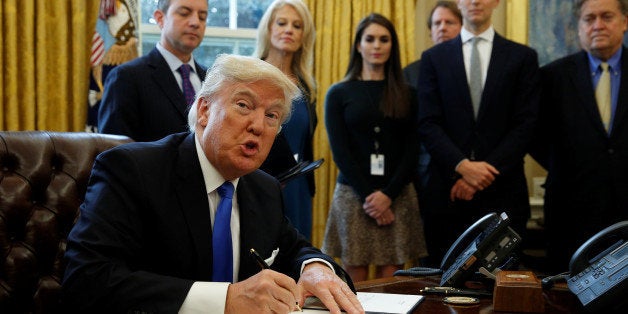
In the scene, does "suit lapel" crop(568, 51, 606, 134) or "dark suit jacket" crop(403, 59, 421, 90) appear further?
"dark suit jacket" crop(403, 59, 421, 90)

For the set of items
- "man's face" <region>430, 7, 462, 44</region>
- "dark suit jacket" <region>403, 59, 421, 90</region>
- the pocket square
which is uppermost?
"man's face" <region>430, 7, 462, 44</region>

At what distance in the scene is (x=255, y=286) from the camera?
1.62 meters

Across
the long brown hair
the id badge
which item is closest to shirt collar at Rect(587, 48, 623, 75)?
the long brown hair

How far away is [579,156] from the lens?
3.74m

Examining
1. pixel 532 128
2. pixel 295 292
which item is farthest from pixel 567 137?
pixel 295 292

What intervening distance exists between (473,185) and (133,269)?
7.22 feet

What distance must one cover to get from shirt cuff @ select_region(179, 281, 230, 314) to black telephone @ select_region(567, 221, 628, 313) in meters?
0.89

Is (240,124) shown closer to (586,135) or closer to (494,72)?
(494,72)

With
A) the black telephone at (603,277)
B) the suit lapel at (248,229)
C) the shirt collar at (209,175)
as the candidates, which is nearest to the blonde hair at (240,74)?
the shirt collar at (209,175)

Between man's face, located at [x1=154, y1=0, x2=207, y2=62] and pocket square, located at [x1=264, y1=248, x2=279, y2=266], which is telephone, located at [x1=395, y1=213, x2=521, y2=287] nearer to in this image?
pocket square, located at [x1=264, y1=248, x2=279, y2=266]

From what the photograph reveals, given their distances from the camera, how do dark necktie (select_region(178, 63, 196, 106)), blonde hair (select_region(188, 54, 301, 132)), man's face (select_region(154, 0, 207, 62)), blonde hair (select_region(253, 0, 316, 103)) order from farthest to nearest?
blonde hair (select_region(253, 0, 316, 103)), man's face (select_region(154, 0, 207, 62)), dark necktie (select_region(178, 63, 196, 106)), blonde hair (select_region(188, 54, 301, 132))

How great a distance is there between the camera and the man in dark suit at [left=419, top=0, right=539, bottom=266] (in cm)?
368

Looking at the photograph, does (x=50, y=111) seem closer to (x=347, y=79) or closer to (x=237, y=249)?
(x=347, y=79)

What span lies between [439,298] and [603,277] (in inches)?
16.4
